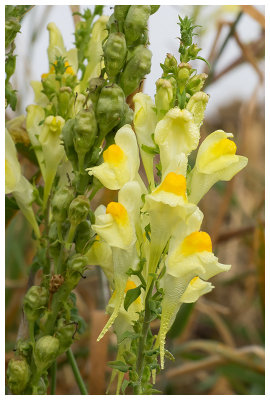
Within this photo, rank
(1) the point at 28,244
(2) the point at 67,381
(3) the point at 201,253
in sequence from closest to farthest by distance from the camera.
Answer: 1. (3) the point at 201,253
2. (2) the point at 67,381
3. (1) the point at 28,244

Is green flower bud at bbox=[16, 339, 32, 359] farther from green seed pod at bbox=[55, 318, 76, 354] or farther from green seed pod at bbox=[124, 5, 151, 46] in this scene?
green seed pod at bbox=[124, 5, 151, 46]

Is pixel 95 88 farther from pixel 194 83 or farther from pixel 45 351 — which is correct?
pixel 45 351

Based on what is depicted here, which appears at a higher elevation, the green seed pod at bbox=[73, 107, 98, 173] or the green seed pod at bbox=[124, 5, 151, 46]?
the green seed pod at bbox=[124, 5, 151, 46]

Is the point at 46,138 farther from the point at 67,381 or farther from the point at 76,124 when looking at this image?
the point at 67,381

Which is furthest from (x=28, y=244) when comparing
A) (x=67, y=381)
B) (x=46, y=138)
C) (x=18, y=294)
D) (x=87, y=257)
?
(x=87, y=257)

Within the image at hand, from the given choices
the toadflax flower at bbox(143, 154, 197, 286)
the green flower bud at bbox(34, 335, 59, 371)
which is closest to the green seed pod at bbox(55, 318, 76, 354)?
the green flower bud at bbox(34, 335, 59, 371)

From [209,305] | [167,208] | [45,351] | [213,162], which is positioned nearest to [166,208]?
[167,208]

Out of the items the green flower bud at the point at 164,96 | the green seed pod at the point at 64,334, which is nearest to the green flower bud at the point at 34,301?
the green seed pod at the point at 64,334
